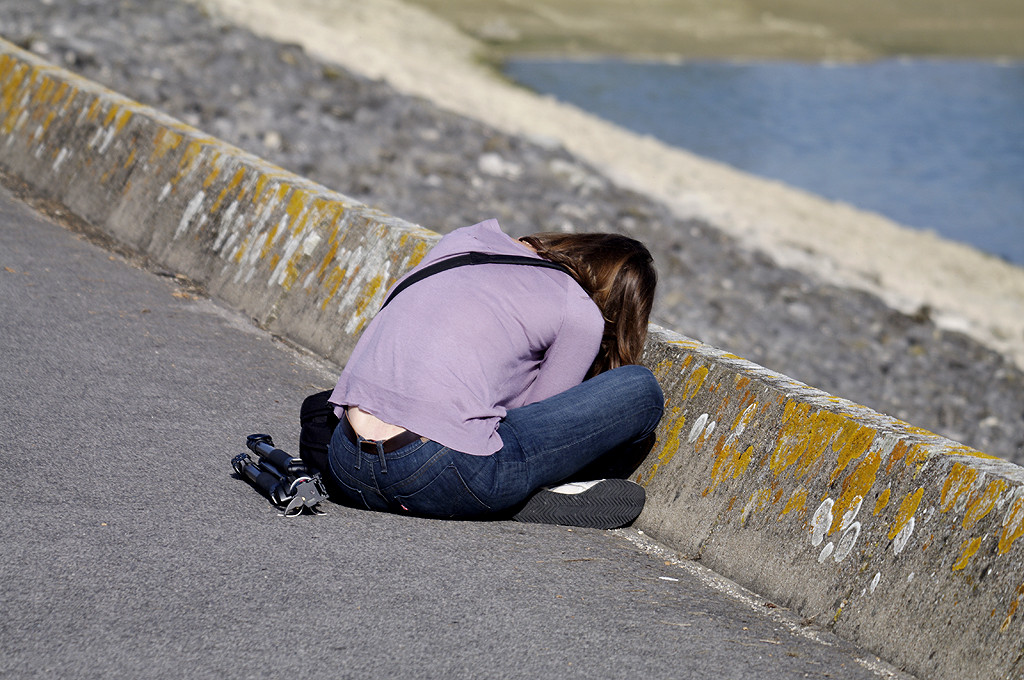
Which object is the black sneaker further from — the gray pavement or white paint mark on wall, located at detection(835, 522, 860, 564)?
white paint mark on wall, located at detection(835, 522, 860, 564)

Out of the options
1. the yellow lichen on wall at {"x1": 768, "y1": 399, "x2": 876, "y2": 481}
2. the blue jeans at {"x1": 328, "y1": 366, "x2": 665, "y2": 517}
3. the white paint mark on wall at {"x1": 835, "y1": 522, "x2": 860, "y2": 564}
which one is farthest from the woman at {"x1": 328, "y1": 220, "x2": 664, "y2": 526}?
the white paint mark on wall at {"x1": 835, "y1": 522, "x2": 860, "y2": 564}

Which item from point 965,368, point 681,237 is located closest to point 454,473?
point 965,368

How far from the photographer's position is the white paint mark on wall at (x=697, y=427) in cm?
372

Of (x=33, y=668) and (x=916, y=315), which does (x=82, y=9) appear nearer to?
(x=916, y=315)

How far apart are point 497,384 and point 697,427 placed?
0.91 meters

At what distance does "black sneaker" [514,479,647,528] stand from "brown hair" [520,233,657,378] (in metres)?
0.54

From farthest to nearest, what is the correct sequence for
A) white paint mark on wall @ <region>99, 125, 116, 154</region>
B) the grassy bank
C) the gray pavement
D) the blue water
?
the grassy bank → the blue water → white paint mark on wall @ <region>99, 125, 116, 154</region> → the gray pavement

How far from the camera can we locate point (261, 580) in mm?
2834

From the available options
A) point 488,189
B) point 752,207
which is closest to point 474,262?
point 488,189

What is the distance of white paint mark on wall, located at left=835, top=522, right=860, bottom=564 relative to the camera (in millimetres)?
3164

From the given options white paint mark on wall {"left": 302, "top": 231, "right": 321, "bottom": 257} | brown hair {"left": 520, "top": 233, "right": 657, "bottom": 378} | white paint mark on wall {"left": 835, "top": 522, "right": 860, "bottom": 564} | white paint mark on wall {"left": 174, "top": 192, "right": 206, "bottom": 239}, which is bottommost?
white paint mark on wall {"left": 174, "top": 192, "right": 206, "bottom": 239}

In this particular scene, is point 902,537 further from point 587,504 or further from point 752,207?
point 752,207

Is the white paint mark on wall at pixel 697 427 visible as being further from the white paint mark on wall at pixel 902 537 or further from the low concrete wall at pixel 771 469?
the white paint mark on wall at pixel 902 537

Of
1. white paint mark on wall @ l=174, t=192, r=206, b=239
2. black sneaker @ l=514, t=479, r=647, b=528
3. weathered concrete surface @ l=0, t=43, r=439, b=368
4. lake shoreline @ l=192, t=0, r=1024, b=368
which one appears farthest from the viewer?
lake shoreline @ l=192, t=0, r=1024, b=368
